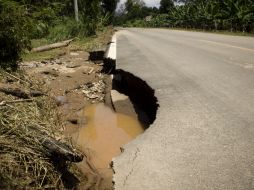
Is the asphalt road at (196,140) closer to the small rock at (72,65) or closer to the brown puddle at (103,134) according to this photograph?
the brown puddle at (103,134)

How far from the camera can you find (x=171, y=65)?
9.56 metres

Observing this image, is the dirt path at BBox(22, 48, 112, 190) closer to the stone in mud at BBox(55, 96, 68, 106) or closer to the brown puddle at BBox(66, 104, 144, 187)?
the stone in mud at BBox(55, 96, 68, 106)

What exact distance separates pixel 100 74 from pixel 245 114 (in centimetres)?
636

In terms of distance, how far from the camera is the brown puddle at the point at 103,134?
5.03 meters

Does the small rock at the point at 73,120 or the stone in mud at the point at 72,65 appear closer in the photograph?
the small rock at the point at 73,120

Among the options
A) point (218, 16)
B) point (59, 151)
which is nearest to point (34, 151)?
point (59, 151)

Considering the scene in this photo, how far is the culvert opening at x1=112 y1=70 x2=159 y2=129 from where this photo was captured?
663cm

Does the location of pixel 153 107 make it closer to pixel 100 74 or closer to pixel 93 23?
pixel 100 74

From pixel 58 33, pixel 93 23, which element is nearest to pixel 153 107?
pixel 58 33

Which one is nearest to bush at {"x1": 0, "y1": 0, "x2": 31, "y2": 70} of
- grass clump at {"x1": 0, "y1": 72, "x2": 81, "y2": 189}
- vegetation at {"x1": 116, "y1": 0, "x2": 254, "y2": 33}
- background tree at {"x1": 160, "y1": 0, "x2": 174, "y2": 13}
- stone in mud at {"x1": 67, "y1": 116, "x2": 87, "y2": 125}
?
stone in mud at {"x1": 67, "y1": 116, "x2": 87, "y2": 125}

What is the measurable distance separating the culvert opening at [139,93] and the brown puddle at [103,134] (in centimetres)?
24

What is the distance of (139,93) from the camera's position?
801cm

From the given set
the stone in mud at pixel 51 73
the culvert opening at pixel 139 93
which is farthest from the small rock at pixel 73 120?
the stone in mud at pixel 51 73

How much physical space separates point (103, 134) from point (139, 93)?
186 centimetres
